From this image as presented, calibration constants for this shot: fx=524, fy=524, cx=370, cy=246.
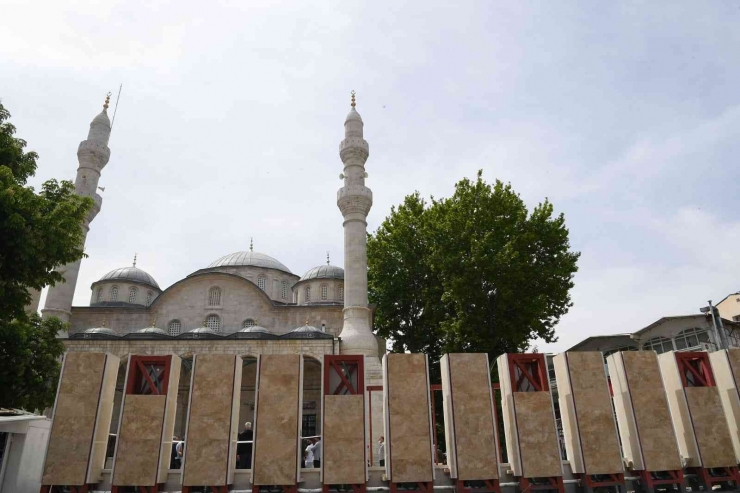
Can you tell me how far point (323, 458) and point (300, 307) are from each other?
18367mm

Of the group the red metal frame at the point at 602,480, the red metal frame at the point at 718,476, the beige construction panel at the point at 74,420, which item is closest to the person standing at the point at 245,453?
the beige construction panel at the point at 74,420

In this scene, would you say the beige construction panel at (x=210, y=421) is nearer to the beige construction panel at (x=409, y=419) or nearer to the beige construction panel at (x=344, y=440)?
the beige construction panel at (x=344, y=440)

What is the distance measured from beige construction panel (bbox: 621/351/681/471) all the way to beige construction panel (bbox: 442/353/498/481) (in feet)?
8.10

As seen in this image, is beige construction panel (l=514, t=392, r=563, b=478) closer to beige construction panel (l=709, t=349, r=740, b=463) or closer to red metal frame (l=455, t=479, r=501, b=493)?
red metal frame (l=455, t=479, r=501, b=493)

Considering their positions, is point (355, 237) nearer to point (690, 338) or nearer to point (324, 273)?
point (324, 273)

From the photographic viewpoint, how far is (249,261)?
32938 mm

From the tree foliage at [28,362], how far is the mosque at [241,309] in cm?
578

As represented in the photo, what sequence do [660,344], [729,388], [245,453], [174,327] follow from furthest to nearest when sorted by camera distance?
[174,327] < [660,344] < [245,453] < [729,388]

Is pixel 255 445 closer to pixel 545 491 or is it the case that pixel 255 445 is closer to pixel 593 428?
pixel 545 491

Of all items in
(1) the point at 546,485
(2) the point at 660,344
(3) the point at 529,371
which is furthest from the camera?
(2) the point at 660,344

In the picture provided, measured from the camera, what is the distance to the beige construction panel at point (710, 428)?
8594mm

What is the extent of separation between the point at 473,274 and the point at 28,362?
14.0 metres

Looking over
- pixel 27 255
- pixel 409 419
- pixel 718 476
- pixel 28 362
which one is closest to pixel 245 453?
pixel 409 419

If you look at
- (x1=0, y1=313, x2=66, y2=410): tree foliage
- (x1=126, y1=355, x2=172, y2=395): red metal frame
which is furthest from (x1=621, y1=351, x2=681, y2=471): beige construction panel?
(x1=0, y1=313, x2=66, y2=410): tree foliage
